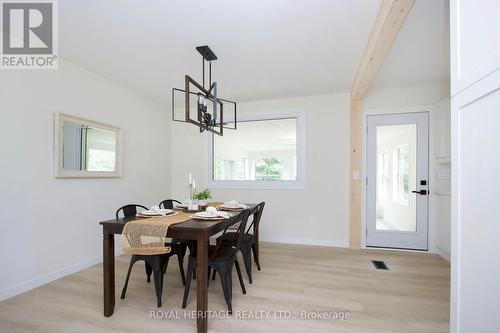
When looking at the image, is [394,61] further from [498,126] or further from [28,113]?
[28,113]

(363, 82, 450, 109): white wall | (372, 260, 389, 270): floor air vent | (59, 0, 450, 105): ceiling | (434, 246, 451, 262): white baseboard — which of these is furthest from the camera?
(363, 82, 450, 109): white wall

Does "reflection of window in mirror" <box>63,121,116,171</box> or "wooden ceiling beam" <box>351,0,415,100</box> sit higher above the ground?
"wooden ceiling beam" <box>351,0,415,100</box>

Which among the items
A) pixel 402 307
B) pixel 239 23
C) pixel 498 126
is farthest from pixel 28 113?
pixel 402 307

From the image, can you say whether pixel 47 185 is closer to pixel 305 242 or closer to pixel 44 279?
pixel 44 279

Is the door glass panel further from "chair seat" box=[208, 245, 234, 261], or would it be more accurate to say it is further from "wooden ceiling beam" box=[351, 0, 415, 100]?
"chair seat" box=[208, 245, 234, 261]

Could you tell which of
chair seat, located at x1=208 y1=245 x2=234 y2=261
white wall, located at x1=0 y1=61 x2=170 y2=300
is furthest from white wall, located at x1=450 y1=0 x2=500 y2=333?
white wall, located at x1=0 y1=61 x2=170 y2=300

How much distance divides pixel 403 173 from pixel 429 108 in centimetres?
101

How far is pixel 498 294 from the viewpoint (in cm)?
81

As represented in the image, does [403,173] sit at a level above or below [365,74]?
below

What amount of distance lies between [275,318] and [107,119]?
3.15 meters

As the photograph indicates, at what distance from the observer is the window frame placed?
13.3ft

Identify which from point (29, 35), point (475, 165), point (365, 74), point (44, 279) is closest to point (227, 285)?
point (475, 165)

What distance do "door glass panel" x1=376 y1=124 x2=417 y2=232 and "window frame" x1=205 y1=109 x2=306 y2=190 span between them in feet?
3.81

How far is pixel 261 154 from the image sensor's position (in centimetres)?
437
